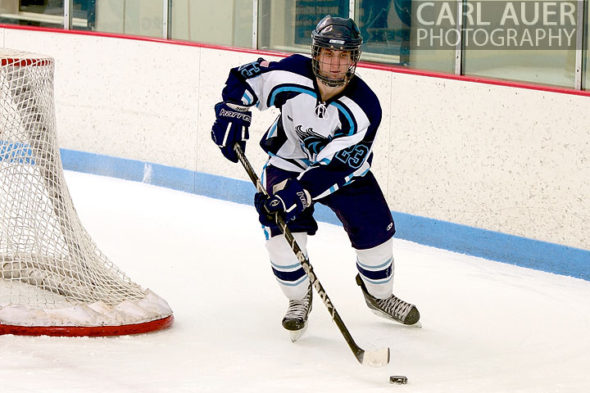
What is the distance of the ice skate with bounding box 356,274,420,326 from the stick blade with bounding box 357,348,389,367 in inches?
17.8

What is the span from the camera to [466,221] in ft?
15.0

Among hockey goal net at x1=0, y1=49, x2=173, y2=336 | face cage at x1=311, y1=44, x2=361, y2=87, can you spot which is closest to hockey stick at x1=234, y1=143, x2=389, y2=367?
face cage at x1=311, y1=44, x2=361, y2=87

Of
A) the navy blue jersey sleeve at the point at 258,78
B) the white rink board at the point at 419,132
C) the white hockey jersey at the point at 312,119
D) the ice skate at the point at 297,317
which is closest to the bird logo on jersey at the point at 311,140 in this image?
the white hockey jersey at the point at 312,119

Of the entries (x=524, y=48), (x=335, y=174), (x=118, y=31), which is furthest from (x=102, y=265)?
(x=118, y=31)

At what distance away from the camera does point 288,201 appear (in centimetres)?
305

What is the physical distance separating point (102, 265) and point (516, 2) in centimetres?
206

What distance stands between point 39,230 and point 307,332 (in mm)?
844

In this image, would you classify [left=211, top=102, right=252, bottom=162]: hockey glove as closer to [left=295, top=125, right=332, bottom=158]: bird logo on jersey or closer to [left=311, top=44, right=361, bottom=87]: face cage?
[left=295, top=125, right=332, bottom=158]: bird logo on jersey

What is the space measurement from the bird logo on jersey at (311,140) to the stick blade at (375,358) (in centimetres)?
62

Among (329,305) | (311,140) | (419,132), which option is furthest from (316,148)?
(419,132)

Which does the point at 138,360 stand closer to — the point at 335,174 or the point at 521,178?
the point at 335,174

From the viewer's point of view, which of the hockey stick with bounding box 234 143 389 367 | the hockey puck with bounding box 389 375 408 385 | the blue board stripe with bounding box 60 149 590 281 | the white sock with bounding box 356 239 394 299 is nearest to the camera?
the hockey puck with bounding box 389 375 408 385

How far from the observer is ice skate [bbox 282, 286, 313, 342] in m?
3.24

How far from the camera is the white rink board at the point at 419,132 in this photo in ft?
13.9
